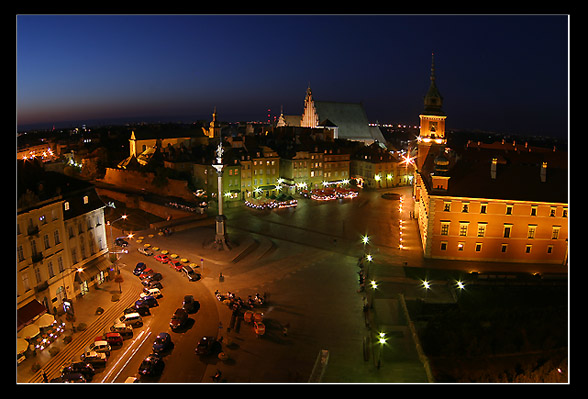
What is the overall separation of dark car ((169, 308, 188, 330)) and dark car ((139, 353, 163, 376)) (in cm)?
267

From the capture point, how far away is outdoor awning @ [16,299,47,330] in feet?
54.7

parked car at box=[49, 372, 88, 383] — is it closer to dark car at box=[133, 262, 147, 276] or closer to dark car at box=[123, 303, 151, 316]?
dark car at box=[123, 303, 151, 316]

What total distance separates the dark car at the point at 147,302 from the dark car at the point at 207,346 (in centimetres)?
468

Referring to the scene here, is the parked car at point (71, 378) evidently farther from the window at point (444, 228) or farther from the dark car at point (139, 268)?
the window at point (444, 228)

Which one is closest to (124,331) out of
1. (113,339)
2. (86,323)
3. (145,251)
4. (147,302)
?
(113,339)

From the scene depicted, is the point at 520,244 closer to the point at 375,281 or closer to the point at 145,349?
the point at 375,281

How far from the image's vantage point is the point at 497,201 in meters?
25.6

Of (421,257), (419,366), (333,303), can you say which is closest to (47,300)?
(333,303)

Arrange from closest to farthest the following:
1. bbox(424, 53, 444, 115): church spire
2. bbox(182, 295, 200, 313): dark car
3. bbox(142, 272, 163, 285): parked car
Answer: bbox(182, 295, 200, 313): dark car → bbox(142, 272, 163, 285): parked car → bbox(424, 53, 444, 115): church spire

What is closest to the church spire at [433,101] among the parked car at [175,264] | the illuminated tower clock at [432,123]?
the illuminated tower clock at [432,123]

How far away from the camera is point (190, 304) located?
20.4 m

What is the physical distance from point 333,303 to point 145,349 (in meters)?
8.65

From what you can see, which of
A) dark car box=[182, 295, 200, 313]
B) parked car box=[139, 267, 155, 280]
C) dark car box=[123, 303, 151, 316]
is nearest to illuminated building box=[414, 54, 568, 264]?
dark car box=[182, 295, 200, 313]

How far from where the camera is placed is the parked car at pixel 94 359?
16.0m
